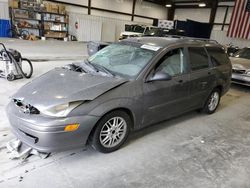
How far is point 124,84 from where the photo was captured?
279 cm

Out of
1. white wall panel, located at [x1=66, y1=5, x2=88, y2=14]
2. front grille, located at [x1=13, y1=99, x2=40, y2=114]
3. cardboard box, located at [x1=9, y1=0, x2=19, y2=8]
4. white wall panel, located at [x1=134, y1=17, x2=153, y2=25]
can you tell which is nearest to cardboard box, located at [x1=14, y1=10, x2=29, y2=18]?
cardboard box, located at [x1=9, y1=0, x2=19, y2=8]

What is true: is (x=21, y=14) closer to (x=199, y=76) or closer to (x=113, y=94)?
(x=199, y=76)

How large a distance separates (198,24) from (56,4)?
11398 mm

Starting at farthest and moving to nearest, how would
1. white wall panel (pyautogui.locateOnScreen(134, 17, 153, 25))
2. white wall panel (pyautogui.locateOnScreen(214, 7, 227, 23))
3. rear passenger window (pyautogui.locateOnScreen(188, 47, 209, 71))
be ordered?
white wall panel (pyautogui.locateOnScreen(134, 17, 153, 25)) → white wall panel (pyautogui.locateOnScreen(214, 7, 227, 23)) → rear passenger window (pyautogui.locateOnScreen(188, 47, 209, 71))

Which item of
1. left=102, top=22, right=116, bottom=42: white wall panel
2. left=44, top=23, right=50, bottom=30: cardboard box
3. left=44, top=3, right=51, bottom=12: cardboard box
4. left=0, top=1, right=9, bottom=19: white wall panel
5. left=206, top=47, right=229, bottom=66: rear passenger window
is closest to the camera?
left=206, top=47, right=229, bottom=66: rear passenger window

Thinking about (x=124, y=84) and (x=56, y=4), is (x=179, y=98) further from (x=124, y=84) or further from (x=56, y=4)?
(x=56, y=4)

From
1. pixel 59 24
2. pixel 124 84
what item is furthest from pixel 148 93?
pixel 59 24

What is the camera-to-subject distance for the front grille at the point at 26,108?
2.38 metres

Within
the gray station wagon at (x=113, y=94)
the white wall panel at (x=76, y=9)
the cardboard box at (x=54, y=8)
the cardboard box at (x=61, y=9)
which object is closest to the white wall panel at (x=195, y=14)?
the white wall panel at (x=76, y=9)

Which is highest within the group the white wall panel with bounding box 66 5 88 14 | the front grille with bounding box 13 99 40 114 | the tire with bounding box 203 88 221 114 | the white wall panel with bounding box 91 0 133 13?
the white wall panel with bounding box 91 0 133 13

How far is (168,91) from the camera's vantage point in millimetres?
3270

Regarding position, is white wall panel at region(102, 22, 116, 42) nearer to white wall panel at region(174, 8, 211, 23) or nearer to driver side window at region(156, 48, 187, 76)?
white wall panel at region(174, 8, 211, 23)

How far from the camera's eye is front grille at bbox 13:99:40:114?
2.38 metres

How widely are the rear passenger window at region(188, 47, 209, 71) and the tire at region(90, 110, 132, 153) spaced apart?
1.58 m
